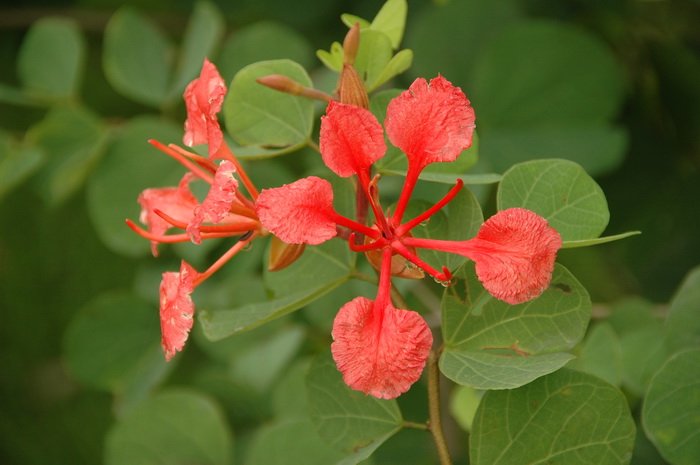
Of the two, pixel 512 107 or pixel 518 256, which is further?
pixel 512 107

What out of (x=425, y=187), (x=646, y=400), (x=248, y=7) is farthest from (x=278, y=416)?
(x=248, y=7)

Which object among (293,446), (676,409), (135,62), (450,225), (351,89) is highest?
(351,89)

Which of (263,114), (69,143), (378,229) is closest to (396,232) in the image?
(378,229)

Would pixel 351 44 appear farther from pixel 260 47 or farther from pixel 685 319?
pixel 260 47

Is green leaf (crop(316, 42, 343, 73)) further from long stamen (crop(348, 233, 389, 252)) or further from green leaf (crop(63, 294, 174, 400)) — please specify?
green leaf (crop(63, 294, 174, 400))

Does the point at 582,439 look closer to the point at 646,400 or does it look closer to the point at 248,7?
the point at 646,400
